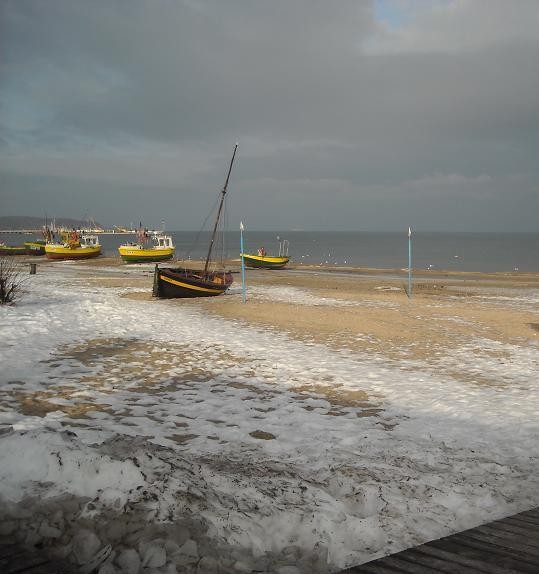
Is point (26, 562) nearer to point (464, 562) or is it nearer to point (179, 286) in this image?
point (464, 562)

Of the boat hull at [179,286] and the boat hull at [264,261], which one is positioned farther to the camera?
the boat hull at [264,261]

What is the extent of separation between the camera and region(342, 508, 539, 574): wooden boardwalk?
3.18m

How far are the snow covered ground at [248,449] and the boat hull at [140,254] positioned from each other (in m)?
41.4


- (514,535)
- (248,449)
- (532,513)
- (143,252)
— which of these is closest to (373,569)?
(514,535)

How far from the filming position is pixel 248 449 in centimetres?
595

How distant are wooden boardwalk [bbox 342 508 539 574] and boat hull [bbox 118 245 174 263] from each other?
51766 millimetres

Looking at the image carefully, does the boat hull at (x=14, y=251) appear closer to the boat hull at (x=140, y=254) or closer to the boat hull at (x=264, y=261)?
the boat hull at (x=140, y=254)

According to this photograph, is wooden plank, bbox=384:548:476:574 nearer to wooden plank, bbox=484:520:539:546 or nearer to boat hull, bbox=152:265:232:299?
wooden plank, bbox=484:520:539:546

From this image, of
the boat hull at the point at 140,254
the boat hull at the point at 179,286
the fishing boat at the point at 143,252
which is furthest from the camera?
the fishing boat at the point at 143,252

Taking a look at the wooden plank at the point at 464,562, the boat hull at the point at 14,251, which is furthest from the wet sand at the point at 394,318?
the boat hull at the point at 14,251

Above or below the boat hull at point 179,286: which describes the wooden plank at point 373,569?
below

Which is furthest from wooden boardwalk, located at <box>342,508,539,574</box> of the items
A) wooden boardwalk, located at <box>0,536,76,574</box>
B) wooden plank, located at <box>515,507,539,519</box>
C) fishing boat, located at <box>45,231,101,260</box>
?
fishing boat, located at <box>45,231,101,260</box>

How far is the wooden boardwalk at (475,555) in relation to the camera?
Answer: 10.4ft

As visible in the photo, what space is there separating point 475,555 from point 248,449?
10.4 ft
